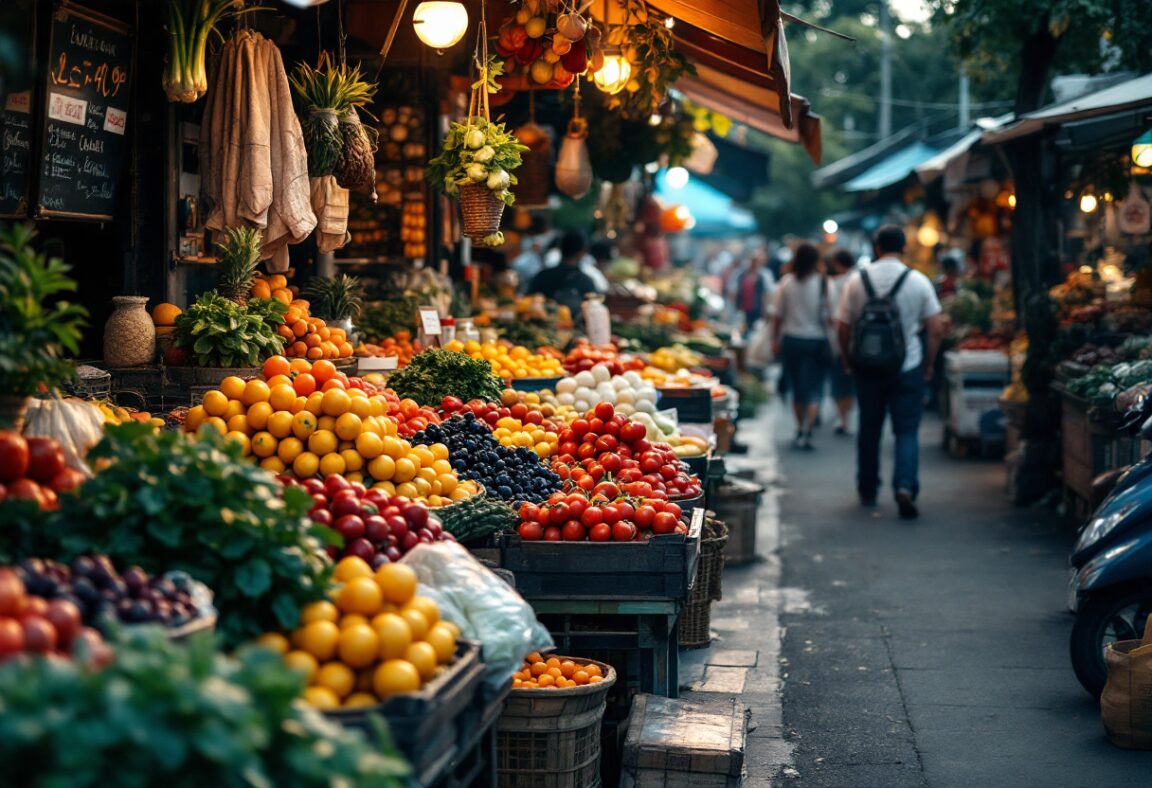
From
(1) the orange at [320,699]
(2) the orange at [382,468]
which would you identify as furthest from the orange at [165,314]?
(1) the orange at [320,699]

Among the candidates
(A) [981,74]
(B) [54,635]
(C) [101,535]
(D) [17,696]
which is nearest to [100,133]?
(C) [101,535]

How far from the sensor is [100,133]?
22.7 feet

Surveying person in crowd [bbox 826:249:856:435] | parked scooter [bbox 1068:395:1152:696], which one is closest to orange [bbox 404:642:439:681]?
parked scooter [bbox 1068:395:1152:696]

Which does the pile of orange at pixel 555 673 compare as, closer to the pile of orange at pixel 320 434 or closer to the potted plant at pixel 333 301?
the pile of orange at pixel 320 434

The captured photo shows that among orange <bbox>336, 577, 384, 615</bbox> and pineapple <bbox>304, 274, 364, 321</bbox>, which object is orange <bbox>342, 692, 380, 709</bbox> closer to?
orange <bbox>336, 577, 384, 615</bbox>

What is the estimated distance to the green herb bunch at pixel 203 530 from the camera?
3.50 m

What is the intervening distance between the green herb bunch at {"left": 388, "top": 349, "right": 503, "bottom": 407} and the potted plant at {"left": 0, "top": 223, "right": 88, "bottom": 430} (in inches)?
159

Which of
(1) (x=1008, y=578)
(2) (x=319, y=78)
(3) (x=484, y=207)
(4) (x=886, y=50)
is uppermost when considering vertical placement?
(4) (x=886, y=50)

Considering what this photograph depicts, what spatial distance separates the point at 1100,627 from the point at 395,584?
4.21 m

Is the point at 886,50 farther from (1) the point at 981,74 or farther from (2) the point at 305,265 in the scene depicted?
(2) the point at 305,265

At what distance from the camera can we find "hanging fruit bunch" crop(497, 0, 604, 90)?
8.04 m

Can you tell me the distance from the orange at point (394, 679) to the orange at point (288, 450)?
2.11m

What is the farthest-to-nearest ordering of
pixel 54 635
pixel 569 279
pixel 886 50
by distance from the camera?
pixel 886 50, pixel 569 279, pixel 54 635

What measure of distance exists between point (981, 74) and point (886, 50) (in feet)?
52.8
